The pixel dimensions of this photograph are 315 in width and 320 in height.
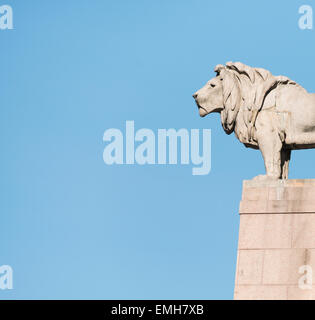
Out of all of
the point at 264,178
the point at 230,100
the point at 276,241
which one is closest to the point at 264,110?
the point at 230,100

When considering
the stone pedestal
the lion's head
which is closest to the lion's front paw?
the stone pedestal

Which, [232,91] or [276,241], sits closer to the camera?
[276,241]

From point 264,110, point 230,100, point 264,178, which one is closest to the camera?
point 264,178

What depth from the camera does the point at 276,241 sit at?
37312 millimetres

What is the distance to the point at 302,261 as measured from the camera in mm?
36875

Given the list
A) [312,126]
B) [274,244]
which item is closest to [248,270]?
[274,244]

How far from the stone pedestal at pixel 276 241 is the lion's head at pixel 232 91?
2.05 m

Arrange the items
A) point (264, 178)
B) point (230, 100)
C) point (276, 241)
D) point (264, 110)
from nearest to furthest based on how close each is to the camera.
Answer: point (276, 241)
point (264, 178)
point (264, 110)
point (230, 100)

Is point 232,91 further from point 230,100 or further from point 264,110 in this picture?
point 264,110

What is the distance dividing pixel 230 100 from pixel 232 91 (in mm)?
239

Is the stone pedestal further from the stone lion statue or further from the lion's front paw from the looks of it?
the stone lion statue
